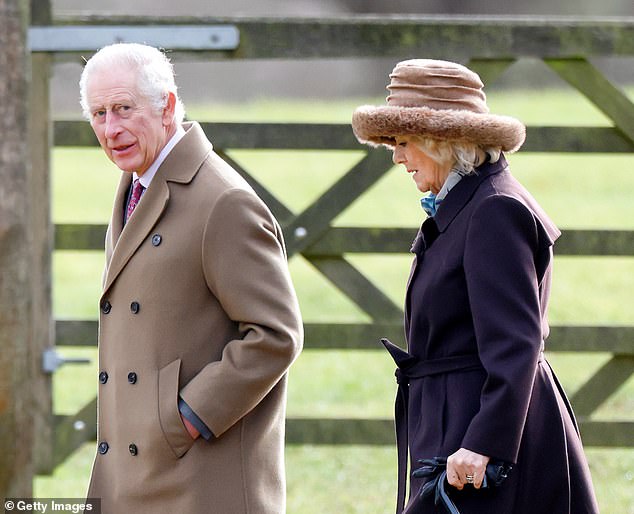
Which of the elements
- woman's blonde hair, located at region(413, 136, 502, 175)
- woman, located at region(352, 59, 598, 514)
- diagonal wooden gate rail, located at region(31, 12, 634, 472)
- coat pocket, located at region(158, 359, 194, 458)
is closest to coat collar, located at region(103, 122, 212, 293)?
coat pocket, located at region(158, 359, 194, 458)

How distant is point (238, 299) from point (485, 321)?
2.09ft

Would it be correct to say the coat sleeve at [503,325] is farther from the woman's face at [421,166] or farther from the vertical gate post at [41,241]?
the vertical gate post at [41,241]

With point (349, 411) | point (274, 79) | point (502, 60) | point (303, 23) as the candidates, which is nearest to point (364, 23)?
point (303, 23)

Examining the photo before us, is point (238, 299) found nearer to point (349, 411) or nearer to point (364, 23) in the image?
point (364, 23)

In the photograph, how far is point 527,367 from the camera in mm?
2697

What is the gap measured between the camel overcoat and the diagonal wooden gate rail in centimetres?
147

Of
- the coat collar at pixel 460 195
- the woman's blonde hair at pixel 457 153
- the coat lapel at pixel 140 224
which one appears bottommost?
the coat lapel at pixel 140 224

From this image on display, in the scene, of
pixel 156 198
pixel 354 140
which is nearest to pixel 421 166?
pixel 156 198

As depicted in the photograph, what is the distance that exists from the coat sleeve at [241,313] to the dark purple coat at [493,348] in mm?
355

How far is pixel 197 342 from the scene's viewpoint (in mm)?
2984

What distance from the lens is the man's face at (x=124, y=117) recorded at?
301 cm

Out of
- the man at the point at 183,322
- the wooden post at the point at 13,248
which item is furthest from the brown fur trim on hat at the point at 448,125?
the wooden post at the point at 13,248

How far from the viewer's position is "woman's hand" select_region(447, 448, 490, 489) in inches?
107

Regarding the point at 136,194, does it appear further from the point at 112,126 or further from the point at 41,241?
the point at 41,241
